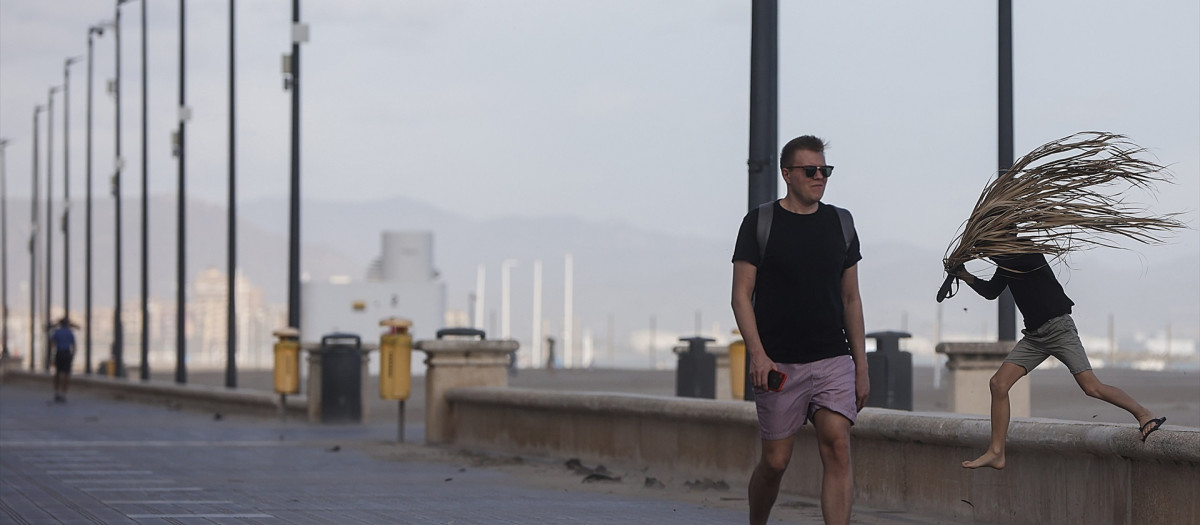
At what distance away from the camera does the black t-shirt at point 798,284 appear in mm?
7801

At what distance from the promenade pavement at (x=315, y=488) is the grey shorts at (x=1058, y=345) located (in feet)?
5.90

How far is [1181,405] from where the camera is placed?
21031 mm

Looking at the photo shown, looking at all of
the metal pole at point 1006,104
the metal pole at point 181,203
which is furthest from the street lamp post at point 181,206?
the metal pole at point 1006,104

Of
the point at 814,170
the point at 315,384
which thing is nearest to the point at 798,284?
the point at 814,170

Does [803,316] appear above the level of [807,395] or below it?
above

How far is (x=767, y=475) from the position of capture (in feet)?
26.3

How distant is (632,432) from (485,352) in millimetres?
4243

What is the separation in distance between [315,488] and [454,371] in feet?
17.1

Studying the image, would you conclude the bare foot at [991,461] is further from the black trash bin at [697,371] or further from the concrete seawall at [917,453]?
the black trash bin at [697,371]

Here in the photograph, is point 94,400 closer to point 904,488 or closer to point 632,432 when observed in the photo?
point 632,432

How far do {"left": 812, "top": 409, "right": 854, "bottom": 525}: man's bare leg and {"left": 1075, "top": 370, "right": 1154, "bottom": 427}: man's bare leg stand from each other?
1253 millimetres

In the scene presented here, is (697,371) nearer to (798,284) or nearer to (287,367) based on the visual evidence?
(287,367)

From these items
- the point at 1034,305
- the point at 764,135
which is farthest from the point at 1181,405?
the point at 1034,305

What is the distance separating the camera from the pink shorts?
781cm
